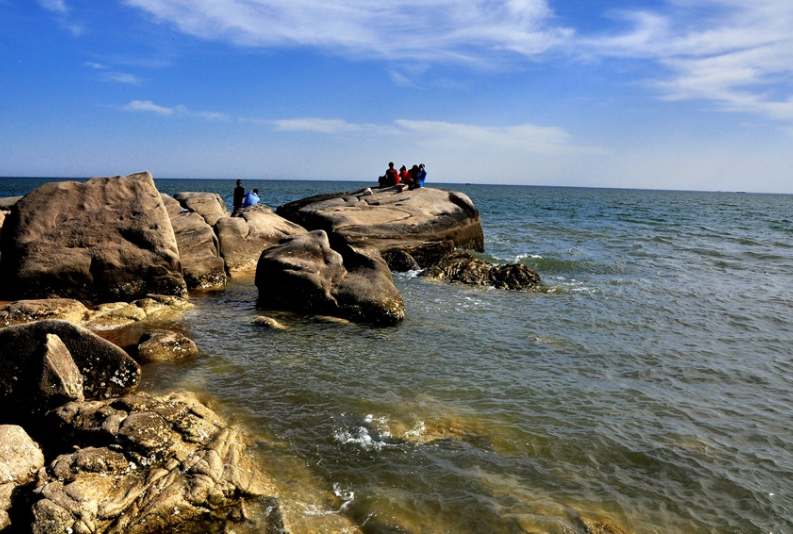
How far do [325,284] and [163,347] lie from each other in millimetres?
4342

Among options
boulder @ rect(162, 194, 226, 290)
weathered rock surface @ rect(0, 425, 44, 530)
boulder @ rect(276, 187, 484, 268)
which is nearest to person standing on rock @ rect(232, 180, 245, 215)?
boulder @ rect(276, 187, 484, 268)

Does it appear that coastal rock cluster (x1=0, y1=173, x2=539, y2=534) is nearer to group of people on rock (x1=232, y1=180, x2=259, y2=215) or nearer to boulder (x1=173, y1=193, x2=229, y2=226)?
boulder (x1=173, y1=193, x2=229, y2=226)

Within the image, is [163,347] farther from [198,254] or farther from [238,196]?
[238,196]

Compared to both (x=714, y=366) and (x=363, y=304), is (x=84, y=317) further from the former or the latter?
(x=714, y=366)

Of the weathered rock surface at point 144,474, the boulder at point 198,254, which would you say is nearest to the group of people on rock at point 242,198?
the boulder at point 198,254

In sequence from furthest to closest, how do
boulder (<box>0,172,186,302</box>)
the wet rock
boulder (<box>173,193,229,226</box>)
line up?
1. boulder (<box>173,193,229,226</box>)
2. boulder (<box>0,172,186,302</box>)
3. the wet rock

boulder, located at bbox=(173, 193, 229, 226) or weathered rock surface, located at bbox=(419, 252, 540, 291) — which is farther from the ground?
boulder, located at bbox=(173, 193, 229, 226)

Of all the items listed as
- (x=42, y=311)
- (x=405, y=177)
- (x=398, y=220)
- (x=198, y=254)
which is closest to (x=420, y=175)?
(x=405, y=177)

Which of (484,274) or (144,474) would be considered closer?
(144,474)

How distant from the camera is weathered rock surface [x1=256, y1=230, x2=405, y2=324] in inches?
506

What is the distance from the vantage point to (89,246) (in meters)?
13.2

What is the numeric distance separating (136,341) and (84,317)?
1960 mm

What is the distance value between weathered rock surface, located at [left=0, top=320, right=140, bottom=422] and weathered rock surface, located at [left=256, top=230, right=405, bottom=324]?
565cm

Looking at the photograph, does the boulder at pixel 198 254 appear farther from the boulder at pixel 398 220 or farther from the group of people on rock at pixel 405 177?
the group of people on rock at pixel 405 177
